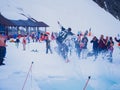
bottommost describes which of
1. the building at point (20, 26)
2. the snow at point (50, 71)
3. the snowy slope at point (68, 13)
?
the snow at point (50, 71)

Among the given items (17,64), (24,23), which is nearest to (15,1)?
(24,23)

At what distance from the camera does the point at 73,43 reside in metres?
2.36

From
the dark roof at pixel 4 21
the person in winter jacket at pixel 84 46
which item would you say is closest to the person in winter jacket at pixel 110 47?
the person in winter jacket at pixel 84 46

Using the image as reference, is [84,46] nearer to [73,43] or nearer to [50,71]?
[73,43]

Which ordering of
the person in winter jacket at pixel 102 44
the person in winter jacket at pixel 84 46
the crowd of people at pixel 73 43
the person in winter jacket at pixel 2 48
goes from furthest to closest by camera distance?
the person in winter jacket at pixel 102 44 → the person in winter jacket at pixel 84 46 → the crowd of people at pixel 73 43 → the person in winter jacket at pixel 2 48

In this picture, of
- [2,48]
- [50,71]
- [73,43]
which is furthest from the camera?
[73,43]

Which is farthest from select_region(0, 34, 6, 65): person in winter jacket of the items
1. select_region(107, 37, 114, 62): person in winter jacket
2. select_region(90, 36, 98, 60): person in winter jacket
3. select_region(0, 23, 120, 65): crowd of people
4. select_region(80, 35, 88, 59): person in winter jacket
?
select_region(107, 37, 114, 62): person in winter jacket

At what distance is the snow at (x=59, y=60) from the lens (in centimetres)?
206

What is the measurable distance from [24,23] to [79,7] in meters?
0.67

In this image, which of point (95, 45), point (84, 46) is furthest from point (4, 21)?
point (95, 45)

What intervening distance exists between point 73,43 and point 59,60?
23cm

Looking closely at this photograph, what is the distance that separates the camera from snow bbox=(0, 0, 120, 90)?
206 cm

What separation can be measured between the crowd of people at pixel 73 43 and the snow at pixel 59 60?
0.14 feet

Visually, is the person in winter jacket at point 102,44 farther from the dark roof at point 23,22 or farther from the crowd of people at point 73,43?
the dark roof at point 23,22
